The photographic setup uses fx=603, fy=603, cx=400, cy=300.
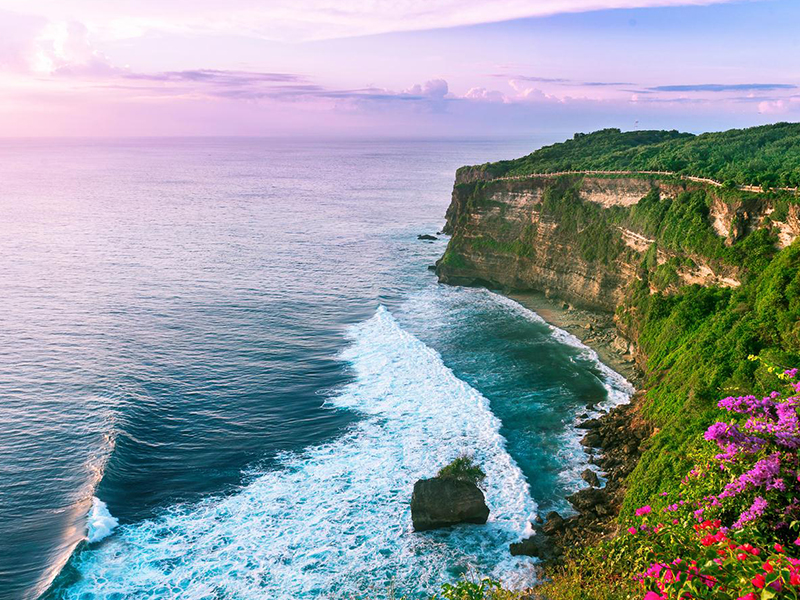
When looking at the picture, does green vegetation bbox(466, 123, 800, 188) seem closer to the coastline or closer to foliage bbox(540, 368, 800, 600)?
the coastline

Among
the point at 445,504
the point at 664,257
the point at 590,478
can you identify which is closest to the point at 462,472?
the point at 445,504

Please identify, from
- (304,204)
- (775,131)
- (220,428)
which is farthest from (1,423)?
(304,204)

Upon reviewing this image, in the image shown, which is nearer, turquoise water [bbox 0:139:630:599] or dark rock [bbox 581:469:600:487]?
turquoise water [bbox 0:139:630:599]

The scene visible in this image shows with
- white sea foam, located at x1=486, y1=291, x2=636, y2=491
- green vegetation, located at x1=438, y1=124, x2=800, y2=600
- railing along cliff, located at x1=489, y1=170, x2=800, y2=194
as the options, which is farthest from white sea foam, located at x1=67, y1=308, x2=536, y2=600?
railing along cliff, located at x1=489, y1=170, x2=800, y2=194

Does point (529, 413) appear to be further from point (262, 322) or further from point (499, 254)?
point (499, 254)

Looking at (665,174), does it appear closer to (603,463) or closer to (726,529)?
(603,463)

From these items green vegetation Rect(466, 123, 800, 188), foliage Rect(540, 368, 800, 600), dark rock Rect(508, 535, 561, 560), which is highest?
green vegetation Rect(466, 123, 800, 188)
